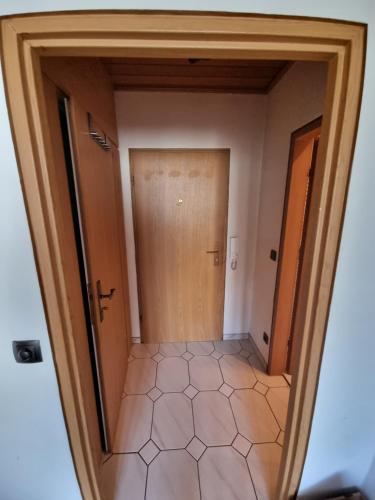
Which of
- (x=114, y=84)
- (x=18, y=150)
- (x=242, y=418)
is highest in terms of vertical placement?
(x=114, y=84)

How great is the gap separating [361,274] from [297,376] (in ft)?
1.52

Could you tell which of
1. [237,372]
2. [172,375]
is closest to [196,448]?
[172,375]

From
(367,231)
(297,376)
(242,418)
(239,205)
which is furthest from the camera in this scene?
(239,205)

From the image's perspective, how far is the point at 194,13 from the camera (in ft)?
1.94

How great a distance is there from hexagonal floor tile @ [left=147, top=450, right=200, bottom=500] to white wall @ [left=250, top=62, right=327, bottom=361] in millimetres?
1016

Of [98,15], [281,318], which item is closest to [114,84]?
[98,15]

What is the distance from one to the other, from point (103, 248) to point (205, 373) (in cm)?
144

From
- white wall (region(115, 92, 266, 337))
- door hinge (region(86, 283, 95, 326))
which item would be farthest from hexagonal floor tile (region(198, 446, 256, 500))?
white wall (region(115, 92, 266, 337))

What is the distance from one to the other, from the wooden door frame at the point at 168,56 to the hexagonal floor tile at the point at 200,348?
1.53 m

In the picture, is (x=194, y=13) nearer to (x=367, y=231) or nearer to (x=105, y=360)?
(x=367, y=231)

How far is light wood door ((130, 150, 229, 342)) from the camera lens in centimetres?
192

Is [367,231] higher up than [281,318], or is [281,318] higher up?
[367,231]

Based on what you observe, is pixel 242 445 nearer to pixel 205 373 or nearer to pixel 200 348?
pixel 205 373

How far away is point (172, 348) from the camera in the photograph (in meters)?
2.23
